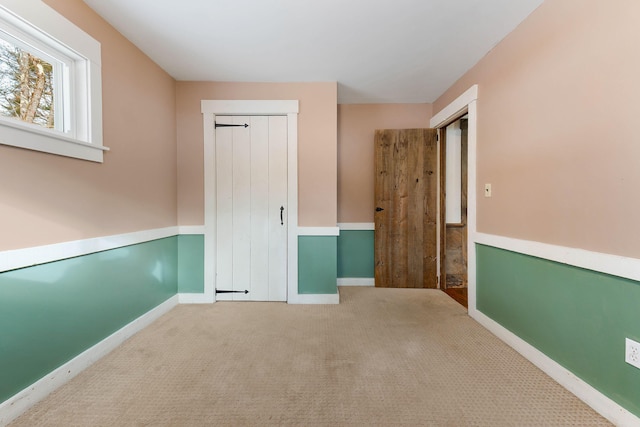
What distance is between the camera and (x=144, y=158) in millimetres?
2162

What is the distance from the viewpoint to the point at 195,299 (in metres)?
2.65

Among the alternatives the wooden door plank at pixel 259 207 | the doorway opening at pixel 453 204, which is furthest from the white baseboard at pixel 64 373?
the doorway opening at pixel 453 204

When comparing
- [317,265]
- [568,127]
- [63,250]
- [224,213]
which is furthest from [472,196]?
[63,250]

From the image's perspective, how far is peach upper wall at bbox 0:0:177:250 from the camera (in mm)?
1285

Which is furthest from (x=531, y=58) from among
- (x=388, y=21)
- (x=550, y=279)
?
(x=550, y=279)

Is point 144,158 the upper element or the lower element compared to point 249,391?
upper

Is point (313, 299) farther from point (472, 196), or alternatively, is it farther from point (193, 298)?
point (472, 196)

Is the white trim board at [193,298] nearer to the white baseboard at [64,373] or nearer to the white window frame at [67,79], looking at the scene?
the white baseboard at [64,373]

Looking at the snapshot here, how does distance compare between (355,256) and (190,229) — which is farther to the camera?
(355,256)

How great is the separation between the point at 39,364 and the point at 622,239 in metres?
3.02

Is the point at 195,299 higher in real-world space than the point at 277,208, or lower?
lower

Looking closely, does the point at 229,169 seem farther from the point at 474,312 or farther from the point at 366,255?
the point at 474,312

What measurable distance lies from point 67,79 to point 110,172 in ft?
1.96

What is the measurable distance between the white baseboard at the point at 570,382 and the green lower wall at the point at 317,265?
1.46 m
